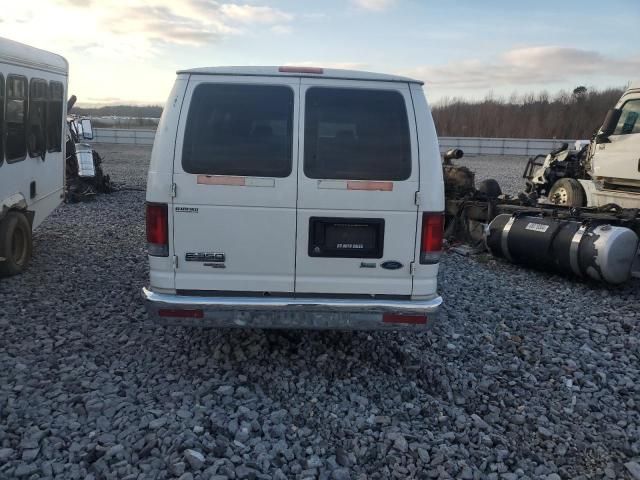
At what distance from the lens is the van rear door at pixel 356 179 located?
4.34 metres

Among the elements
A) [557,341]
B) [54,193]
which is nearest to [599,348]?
[557,341]

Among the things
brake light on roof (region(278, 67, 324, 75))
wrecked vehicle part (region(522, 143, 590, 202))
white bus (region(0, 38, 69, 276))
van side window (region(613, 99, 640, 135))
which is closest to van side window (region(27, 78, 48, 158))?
white bus (region(0, 38, 69, 276))

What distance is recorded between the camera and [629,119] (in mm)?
10305

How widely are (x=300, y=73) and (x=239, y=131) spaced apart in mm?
639

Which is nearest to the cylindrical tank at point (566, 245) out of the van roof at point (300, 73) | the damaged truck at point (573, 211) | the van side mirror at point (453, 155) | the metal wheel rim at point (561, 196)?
the damaged truck at point (573, 211)

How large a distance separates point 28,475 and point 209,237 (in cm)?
191

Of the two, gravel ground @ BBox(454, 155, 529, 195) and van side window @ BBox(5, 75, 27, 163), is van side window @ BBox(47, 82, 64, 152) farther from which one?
gravel ground @ BBox(454, 155, 529, 195)

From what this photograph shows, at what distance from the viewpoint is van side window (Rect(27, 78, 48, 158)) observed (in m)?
7.96

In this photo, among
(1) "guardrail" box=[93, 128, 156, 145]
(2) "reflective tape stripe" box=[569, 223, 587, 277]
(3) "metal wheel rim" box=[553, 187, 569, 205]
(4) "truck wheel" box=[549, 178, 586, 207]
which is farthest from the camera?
(1) "guardrail" box=[93, 128, 156, 145]

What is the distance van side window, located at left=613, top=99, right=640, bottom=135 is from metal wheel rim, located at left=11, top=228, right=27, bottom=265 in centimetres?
991

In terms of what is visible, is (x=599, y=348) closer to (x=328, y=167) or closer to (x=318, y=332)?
(x=318, y=332)

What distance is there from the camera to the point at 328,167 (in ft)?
14.2

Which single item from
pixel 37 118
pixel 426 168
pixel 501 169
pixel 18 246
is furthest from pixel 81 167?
pixel 501 169

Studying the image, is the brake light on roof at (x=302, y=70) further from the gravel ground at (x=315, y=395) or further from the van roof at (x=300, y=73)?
the gravel ground at (x=315, y=395)
